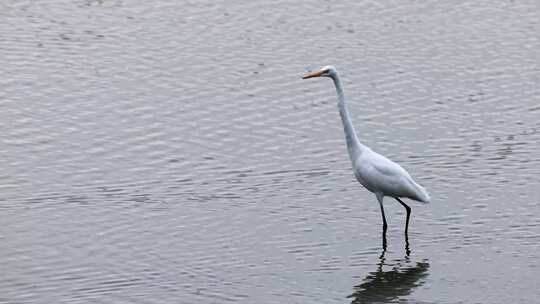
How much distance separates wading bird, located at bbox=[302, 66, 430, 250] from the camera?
47.7ft

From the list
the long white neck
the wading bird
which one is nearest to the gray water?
the wading bird

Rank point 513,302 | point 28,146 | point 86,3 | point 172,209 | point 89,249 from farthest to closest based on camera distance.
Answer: point 86,3 < point 28,146 < point 172,209 < point 89,249 < point 513,302

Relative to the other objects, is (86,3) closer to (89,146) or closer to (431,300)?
(89,146)

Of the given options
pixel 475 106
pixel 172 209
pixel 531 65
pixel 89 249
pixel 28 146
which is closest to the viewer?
pixel 89 249

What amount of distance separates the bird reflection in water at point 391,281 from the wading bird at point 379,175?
22.0 inches

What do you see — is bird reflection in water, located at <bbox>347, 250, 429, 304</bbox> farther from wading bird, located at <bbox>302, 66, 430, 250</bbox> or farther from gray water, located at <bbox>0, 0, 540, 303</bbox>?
wading bird, located at <bbox>302, 66, 430, 250</bbox>

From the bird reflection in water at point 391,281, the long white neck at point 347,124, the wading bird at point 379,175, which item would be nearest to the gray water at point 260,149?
the bird reflection in water at point 391,281

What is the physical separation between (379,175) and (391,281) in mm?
1533

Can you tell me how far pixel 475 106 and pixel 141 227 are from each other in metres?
6.49

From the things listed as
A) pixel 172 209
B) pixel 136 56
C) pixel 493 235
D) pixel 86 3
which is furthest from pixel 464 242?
pixel 86 3

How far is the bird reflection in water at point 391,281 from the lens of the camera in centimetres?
1306

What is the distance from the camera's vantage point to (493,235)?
14.5 m

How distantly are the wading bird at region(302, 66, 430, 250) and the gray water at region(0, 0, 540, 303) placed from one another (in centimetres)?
44

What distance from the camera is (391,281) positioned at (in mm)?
13492
